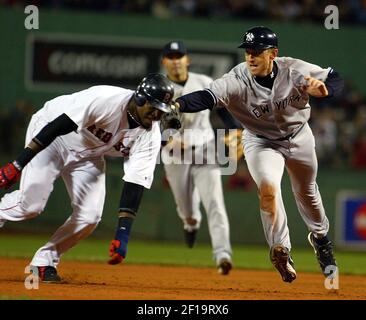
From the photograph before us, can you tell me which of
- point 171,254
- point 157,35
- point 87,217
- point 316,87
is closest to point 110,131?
point 87,217

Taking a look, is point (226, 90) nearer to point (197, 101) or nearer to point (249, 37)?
point (197, 101)

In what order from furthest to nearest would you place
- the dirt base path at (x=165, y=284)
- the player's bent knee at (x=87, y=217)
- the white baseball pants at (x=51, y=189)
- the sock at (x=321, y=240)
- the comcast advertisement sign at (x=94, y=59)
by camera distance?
1. the comcast advertisement sign at (x=94, y=59)
2. the sock at (x=321, y=240)
3. the player's bent knee at (x=87, y=217)
4. the white baseball pants at (x=51, y=189)
5. the dirt base path at (x=165, y=284)

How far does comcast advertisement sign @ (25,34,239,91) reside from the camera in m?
17.3

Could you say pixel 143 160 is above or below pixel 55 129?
below

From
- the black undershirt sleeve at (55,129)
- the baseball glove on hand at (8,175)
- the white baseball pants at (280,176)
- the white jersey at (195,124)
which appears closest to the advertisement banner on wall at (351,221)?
the white jersey at (195,124)

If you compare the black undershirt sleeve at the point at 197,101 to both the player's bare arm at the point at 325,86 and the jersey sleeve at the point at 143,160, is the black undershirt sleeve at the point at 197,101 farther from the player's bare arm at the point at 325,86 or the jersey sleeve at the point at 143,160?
the player's bare arm at the point at 325,86

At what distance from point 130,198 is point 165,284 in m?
1.86

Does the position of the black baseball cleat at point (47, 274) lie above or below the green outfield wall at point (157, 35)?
below

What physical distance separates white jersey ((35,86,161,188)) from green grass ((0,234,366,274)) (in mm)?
4170

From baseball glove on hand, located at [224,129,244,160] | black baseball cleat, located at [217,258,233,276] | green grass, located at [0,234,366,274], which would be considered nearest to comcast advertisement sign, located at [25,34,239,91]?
green grass, located at [0,234,366,274]

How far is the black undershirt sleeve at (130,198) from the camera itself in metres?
6.34

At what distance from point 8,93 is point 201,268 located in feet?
28.1

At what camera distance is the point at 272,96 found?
692cm

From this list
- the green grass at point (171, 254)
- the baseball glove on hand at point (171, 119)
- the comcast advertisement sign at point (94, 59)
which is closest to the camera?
the baseball glove on hand at point (171, 119)
